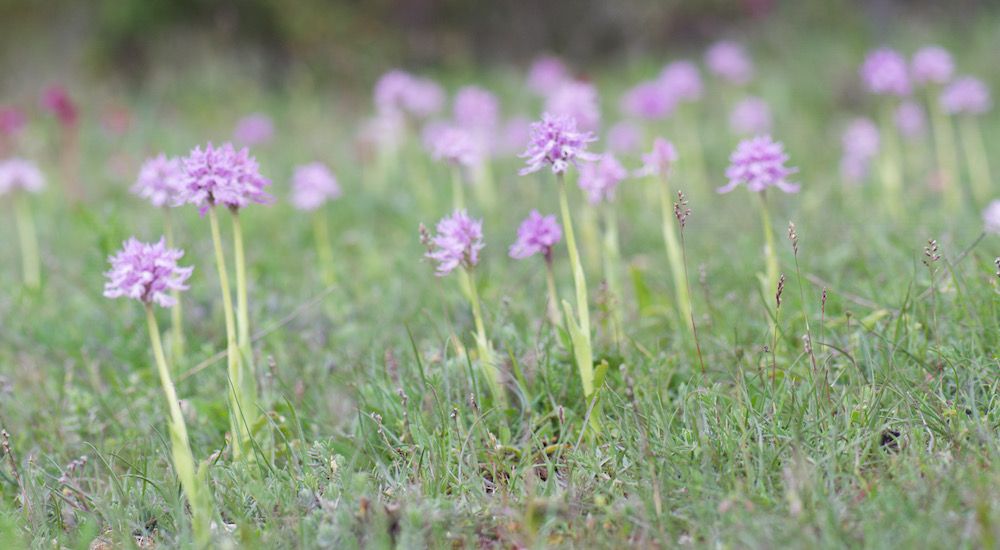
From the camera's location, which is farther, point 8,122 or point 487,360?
point 8,122

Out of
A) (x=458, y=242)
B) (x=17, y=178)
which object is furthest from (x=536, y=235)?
(x=17, y=178)

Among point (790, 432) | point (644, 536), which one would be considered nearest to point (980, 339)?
point (790, 432)

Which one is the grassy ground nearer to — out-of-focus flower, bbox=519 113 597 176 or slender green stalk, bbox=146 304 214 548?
slender green stalk, bbox=146 304 214 548

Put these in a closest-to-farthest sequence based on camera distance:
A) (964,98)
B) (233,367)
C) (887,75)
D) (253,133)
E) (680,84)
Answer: (233,367), (887,75), (964,98), (680,84), (253,133)

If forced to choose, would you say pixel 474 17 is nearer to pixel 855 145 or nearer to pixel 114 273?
pixel 855 145

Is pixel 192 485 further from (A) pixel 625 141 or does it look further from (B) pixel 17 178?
(A) pixel 625 141

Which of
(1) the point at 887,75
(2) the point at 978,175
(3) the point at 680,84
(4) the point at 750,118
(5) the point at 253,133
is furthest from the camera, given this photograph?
(5) the point at 253,133

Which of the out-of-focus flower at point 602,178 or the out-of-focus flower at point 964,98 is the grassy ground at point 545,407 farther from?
the out-of-focus flower at point 964,98

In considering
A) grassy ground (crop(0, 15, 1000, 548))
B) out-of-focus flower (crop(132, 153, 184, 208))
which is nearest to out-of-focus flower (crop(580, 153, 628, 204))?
grassy ground (crop(0, 15, 1000, 548))
